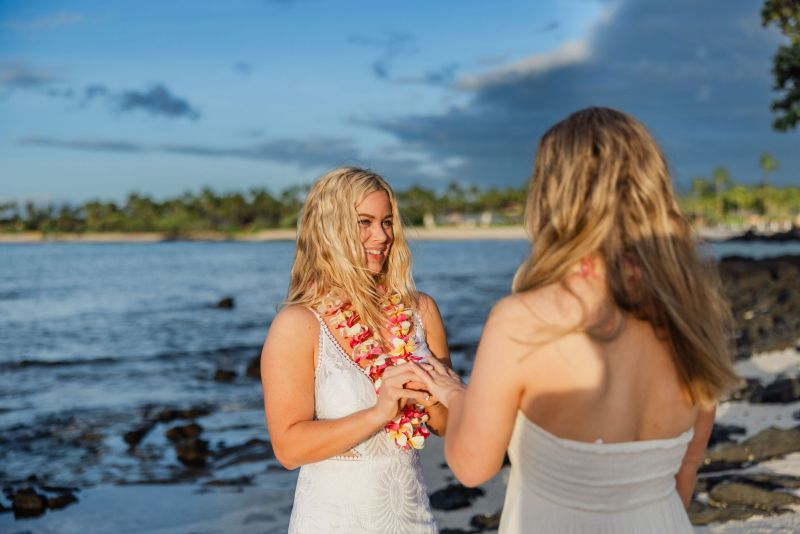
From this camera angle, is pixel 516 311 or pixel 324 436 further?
pixel 324 436

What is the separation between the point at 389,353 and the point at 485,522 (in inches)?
144

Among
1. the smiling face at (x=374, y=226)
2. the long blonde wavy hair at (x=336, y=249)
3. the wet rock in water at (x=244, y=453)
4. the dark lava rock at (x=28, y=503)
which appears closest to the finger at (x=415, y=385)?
the long blonde wavy hair at (x=336, y=249)

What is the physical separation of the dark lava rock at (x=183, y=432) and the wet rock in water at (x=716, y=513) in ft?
24.0

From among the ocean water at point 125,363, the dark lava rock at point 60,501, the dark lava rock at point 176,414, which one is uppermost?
the dark lava rock at point 60,501

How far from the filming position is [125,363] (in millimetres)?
19125

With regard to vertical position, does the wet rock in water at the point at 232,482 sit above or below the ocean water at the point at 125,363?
above

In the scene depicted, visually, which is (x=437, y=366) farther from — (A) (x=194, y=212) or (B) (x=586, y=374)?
(A) (x=194, y=212)

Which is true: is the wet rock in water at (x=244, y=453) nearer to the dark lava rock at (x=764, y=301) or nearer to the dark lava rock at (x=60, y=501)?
the dark lava rock at (x=60, y=501)

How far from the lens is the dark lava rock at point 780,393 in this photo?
29.5 feet

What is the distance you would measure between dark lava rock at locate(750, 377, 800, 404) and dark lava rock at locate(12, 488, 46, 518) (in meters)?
8.16

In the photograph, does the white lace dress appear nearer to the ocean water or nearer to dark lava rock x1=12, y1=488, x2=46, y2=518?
the ocean water

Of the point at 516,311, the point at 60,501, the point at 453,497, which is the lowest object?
the point at 60,501

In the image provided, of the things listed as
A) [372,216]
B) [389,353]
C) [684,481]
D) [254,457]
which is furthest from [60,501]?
[684,481]

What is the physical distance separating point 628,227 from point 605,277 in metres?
0.14
